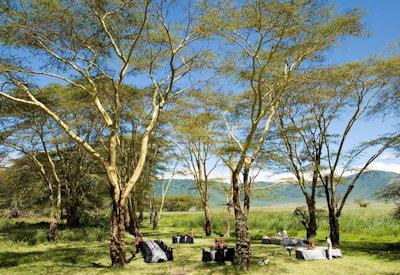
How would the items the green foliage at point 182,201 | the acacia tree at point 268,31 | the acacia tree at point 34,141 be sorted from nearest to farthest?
the acacia tree at point 268,31, the acacia tree at point 34,141, the green foliage at point 182,201

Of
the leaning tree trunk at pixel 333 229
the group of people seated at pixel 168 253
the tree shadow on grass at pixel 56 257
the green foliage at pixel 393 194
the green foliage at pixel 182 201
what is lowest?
the tree shadow on grass at pixel 56 257

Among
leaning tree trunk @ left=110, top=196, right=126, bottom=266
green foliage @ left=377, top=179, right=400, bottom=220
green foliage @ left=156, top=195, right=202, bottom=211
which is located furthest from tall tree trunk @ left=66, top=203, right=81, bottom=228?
green foliage @ left=156, top=195, right=202, bottom=211

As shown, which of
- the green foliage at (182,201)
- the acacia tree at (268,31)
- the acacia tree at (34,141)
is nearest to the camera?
the acacia tree at (268,31)

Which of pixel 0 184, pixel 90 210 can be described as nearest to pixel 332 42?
pixel 90 210

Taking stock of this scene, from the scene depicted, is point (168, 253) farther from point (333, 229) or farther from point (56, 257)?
point (333, 229)

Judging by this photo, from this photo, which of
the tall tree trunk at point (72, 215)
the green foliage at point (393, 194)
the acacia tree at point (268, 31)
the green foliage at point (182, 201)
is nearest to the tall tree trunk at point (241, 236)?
the acacia tree at point (268, 31)

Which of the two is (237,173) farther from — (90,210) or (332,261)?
(90,210)

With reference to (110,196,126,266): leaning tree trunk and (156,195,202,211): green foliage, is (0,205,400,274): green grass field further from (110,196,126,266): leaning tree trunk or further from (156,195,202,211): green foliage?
(156,195,202,211): green foliage

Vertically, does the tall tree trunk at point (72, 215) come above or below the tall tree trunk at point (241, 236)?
above

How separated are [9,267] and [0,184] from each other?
4927cm

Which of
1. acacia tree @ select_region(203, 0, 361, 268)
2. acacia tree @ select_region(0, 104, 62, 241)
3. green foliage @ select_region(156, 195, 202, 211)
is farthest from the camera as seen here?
green foliage @ select_region(156, 195, 202, 211)

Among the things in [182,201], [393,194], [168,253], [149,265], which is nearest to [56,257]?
[149,265]

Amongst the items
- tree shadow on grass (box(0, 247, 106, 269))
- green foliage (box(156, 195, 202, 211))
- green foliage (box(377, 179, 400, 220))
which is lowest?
tree shadow on grass (box(0, 247, 106, 269))

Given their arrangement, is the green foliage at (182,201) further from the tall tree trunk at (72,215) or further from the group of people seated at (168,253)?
the group of people seated at (168,253)
